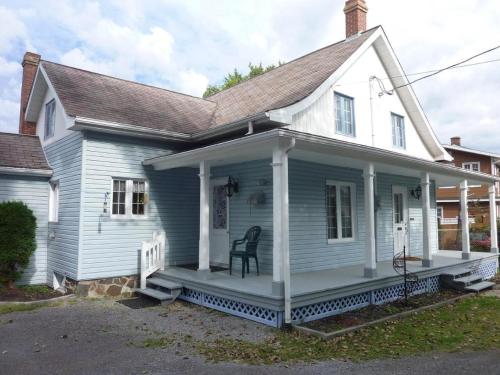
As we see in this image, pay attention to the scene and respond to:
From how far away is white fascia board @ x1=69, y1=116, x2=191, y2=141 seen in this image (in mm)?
7629

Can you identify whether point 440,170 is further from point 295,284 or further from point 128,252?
point 128,252

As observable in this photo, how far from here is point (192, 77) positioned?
3628 cm

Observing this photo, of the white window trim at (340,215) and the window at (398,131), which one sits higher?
the window at (398,131)

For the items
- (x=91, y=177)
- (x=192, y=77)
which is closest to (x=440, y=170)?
(x=91, y=177)

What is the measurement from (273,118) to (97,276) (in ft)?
15.9

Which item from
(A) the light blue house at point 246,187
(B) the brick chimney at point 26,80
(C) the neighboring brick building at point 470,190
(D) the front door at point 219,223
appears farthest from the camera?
(C) the neighboring brick building at point 470,190

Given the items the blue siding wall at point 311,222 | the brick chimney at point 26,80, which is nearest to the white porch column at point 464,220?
the blue siding wall at point 311,222

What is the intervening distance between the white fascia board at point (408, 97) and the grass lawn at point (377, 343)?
6926 mm

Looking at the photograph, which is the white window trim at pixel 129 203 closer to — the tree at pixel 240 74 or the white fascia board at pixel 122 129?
the white fascia board at pixel 122 129

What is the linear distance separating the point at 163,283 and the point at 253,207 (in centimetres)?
245

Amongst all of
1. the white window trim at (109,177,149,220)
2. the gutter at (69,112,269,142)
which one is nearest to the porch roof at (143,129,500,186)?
the white window trim at (109,177,149,220)

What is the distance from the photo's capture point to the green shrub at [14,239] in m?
8.08

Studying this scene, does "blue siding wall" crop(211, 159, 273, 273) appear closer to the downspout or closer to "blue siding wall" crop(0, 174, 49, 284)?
the downspout

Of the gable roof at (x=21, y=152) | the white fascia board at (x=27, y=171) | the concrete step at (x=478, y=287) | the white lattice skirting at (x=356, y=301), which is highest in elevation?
the gable roof at (x=21, y=152)
